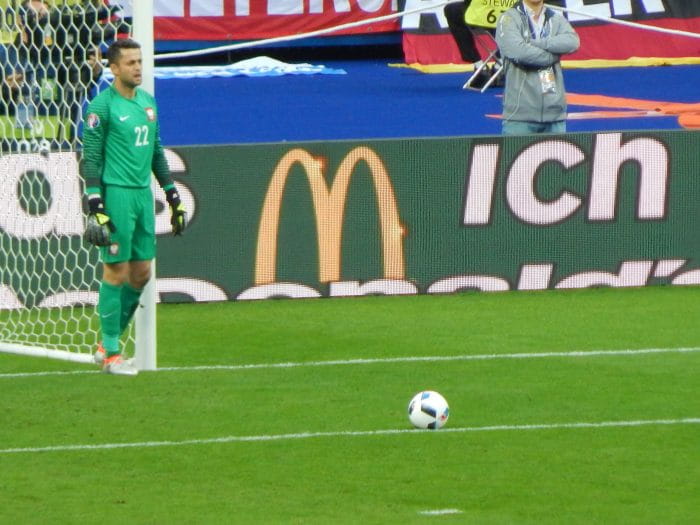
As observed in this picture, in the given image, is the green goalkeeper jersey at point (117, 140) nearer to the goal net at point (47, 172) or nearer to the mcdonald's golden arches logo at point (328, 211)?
the goal net at point (47, 172)

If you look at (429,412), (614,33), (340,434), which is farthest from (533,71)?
(614,33)

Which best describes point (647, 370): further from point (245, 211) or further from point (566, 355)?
point (245, 211)

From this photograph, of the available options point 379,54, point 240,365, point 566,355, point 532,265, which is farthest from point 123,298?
point 379,54

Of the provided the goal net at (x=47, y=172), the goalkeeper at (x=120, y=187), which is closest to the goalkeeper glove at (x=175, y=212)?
the goalkeeper at (x=120, y=187)

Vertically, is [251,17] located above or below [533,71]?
below

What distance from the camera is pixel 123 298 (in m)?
10.7

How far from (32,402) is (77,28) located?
2947 millimetres

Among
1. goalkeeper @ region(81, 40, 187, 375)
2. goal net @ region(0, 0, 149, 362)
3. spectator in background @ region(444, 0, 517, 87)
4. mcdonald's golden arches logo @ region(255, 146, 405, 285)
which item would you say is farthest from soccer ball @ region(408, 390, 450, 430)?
spectator in background @ region(444, 0, 517, 87)

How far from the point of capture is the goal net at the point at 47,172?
1183 cm

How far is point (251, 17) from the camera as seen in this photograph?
28219 mm

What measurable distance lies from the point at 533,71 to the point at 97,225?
4.87 meters

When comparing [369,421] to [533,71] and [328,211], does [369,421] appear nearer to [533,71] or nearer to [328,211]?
[328,211]

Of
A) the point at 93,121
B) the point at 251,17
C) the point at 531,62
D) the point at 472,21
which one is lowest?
the point at 251,17

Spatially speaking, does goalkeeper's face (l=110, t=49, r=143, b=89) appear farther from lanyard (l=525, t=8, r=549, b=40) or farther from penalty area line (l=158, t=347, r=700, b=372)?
lanyard (l=525, t=8, r=549, b=40)
